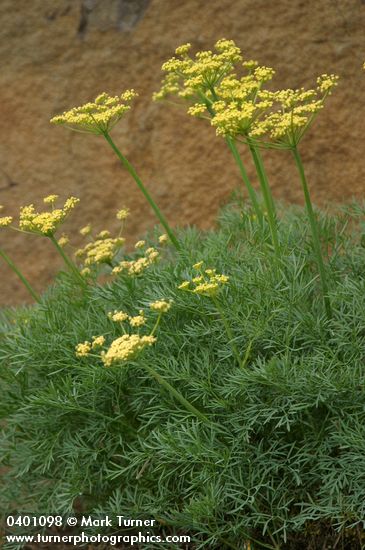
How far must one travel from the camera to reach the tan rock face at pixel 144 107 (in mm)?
3402

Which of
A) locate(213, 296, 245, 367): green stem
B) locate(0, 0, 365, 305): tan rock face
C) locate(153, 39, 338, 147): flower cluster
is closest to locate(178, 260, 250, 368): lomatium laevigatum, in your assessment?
locate(213, 296, 245, 367): green stem

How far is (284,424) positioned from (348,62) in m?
1.54

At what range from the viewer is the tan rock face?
340 cm

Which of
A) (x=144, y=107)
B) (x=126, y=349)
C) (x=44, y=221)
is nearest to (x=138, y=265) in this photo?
(x=44, y=221)

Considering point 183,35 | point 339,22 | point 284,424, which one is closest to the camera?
point 284,424

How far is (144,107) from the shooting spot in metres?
3.68

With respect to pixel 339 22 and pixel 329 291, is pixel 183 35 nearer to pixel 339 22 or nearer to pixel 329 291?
pixel 339 22

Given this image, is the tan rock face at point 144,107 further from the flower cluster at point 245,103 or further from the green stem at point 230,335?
the green stem at point 230,335

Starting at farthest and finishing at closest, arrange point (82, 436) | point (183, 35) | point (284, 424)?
point (183, 35)
point (82, 436)
point (284, 424)

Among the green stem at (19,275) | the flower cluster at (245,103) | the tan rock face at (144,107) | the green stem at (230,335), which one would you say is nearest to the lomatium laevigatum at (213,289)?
the green stem at (230,335)

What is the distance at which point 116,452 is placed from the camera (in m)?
2.65

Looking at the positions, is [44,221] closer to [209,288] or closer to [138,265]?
[138,265]

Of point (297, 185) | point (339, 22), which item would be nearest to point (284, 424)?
point (297, 185)

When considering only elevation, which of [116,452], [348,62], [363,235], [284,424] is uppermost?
[348,62]
